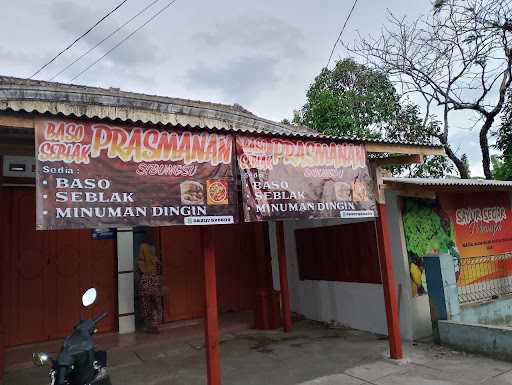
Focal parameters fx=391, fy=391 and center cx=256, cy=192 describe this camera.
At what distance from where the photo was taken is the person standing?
7.75 meters

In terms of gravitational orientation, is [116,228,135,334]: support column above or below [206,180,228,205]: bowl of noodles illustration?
below

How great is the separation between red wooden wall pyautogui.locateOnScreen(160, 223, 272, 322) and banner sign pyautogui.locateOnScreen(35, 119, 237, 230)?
3686 mm

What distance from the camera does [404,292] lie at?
22.4 feet

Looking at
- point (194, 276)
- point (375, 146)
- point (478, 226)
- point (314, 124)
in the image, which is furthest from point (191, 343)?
point (314, 124)

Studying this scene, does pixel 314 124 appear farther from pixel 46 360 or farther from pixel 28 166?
pixel 46 360

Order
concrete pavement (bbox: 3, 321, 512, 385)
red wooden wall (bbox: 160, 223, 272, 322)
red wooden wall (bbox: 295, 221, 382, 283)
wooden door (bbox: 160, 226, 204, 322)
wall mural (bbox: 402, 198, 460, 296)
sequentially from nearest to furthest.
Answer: concrete pavement (bbox: 3, 321, 512, 385) → wall mural (bbox: 402, 198, 460, 296) → red wooden wall (bbox: 295, 221, 382, 283) → red wooden wall (bbox: 160, 223, 272, 322) → wooden door (bbox: 160, 226, 204, 322)

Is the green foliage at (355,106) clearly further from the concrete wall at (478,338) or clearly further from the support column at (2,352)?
the support column at (2,352)

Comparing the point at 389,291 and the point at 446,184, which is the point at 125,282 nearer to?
the point at 389,291

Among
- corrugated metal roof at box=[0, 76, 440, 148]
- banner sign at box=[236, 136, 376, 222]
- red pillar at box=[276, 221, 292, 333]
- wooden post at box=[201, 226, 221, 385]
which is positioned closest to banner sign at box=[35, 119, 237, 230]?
banner sign at box=[236, 136, 376, 222]

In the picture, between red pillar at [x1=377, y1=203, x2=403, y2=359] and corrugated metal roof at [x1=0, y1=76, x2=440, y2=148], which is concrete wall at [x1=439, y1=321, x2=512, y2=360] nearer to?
red pillar at [x1=377, y1=203, x2=403, y2=359]

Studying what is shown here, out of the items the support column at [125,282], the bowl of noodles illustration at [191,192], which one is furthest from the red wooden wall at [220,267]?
the bowl of noodles illustration at [191,192]

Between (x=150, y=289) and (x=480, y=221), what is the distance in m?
7.24

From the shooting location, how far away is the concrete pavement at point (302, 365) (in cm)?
509

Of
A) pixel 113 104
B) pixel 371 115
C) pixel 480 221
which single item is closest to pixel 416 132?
pixel 371 115
